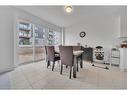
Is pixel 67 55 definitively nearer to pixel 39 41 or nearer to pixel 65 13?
pixel 65 13

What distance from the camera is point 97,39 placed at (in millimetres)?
6355

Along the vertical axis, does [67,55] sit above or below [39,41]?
below

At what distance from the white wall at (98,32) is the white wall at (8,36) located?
3.62 m

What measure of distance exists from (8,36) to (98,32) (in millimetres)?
4515

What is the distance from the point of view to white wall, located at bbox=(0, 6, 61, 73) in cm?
361

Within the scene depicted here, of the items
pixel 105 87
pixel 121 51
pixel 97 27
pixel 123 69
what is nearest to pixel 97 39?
pixel 97 27

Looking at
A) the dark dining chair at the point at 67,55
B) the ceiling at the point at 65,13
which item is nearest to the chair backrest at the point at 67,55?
the dark dining chair at the point at 67,55

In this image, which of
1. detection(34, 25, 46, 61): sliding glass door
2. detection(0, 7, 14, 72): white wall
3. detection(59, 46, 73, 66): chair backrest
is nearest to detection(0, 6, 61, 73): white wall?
detection(0, 7, 14, 72): white wall

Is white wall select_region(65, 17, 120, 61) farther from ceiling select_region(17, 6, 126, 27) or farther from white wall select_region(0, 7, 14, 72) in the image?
white wall select_region(0, 7, 14, 72)

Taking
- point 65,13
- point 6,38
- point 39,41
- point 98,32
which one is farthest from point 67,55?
point 98,32

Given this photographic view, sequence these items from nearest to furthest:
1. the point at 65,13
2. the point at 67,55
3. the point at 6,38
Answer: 1. the point at 67,55
2. the point at 6,38
3. the point at 65,13

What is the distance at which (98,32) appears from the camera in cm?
632

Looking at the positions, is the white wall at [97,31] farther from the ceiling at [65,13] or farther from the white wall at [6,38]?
the white wall at [6,38]

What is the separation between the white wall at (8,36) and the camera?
11.9 ft
